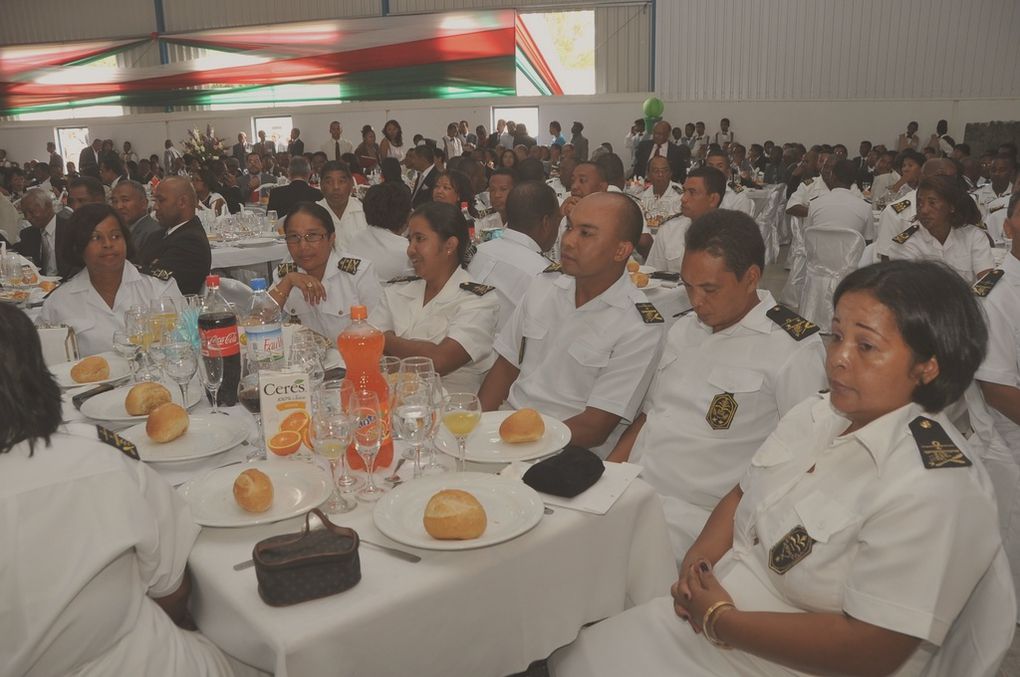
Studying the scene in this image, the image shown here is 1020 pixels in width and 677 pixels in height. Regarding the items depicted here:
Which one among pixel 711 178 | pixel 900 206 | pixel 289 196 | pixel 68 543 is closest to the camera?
pixel 68 543

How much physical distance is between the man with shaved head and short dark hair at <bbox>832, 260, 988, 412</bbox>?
3.54 ft

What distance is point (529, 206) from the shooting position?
3.86m

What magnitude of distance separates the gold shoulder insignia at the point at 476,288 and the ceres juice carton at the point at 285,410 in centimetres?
129

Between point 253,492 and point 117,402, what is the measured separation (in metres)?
0.90

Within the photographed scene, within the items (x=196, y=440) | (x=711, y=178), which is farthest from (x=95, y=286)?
(x=711, y=178)

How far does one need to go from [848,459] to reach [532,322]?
4.58 feet

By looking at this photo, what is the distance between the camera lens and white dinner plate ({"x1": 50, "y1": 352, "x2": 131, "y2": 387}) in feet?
7.72

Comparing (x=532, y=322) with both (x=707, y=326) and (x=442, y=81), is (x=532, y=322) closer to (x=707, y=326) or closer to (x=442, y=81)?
(x=707, y=326)

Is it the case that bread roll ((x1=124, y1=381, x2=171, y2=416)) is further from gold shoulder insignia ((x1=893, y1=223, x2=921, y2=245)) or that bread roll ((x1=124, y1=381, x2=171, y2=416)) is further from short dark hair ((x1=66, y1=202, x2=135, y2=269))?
gold shoulder insignia ((x1=893, y1=223, x2=921, y2=245))

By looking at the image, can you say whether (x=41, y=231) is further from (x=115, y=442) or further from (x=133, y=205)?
(x=115, y=442)

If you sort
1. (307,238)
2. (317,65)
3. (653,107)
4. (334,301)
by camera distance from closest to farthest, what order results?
(307,238) < (334,301) < (653,107) < (317,65)

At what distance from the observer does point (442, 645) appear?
1325 millimetres

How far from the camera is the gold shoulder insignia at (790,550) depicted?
1.36 metres

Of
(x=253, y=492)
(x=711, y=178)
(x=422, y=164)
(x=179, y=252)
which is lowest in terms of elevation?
(x=253, y=492)
